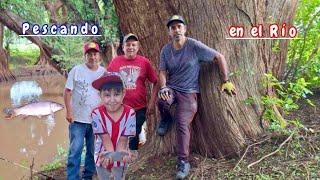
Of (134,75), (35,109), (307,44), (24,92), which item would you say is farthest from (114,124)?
(24,92)

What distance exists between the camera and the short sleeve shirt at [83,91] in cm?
478

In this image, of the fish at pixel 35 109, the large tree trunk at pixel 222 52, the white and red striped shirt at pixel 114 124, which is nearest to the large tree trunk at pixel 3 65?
the fish at pixel 35 109

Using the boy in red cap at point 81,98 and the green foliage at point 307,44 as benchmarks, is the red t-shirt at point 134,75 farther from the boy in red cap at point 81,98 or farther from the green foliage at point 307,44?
the green foliage at point 307,44

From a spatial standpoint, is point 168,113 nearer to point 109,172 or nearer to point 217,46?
point 217,46

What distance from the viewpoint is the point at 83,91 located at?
482 cm

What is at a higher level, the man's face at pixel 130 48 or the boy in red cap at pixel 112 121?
the man's face at pixel 130 48

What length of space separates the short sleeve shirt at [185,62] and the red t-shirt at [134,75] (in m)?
0.17

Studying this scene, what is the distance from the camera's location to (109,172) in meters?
3.67

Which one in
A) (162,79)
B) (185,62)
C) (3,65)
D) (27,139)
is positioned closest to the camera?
(185,62)

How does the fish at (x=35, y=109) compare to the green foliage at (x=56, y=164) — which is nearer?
the fish at (x=35, y=109)

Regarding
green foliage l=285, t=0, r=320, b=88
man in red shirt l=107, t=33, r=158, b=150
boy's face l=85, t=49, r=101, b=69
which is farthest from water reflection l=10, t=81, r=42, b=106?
man in red shirt l=107, t=33, r=158, b=150

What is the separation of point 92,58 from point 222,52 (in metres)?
1.45

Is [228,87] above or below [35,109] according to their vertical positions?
above

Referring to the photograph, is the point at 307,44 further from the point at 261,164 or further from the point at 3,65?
the point at 3,65
